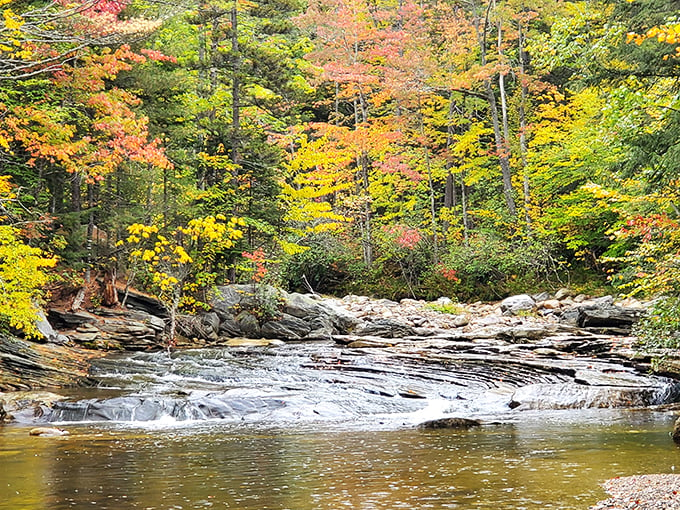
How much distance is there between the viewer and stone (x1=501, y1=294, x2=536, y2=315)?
2038 cm

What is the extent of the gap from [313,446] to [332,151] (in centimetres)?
2000

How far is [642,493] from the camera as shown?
4445 mm

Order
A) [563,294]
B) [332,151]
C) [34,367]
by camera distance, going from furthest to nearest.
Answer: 1. [332,151]
2. [563,294]
3. [34,367]

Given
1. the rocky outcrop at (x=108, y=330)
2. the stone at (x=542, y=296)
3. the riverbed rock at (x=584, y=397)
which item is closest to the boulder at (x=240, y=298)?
the rocky outcrop at (x=108, y=330)

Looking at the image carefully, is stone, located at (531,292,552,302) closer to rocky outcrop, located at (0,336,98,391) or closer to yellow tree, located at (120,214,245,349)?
yellow tree, located at (120,214,245,349)

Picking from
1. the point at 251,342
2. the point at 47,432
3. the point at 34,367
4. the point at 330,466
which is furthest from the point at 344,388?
the point at 251,342

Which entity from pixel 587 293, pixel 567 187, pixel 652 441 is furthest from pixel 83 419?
pixel 567 187

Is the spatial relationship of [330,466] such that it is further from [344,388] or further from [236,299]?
[236,299]

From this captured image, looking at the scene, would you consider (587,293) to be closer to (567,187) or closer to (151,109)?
(567,187)

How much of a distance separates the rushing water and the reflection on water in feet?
0.07

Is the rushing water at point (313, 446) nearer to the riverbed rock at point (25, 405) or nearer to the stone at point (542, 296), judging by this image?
the riverbed rock at point (25, 405)

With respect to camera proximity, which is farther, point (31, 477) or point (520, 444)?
point (520, 444)

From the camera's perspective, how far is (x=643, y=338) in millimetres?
8898

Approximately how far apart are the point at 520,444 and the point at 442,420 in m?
1.62
